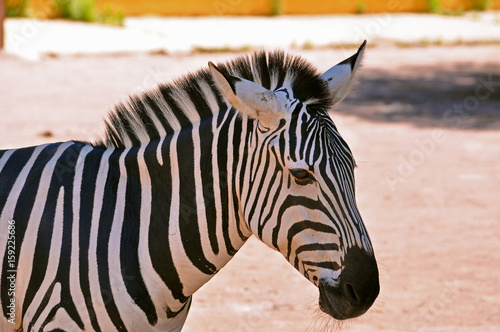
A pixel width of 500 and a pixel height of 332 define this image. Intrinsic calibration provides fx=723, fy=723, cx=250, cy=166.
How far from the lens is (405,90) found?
1486 centimetres

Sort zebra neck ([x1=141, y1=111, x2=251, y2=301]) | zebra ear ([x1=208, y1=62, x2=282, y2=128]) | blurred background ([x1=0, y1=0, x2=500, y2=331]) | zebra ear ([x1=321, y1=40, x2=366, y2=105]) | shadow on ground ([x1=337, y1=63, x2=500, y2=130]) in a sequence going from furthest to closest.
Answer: shadow on ground ([x1=337, y1=63, x2=500, y2=130]), blurred background ([x1=0, y1=0, x2=500, y2=331]), zebra ear ([x1=321, y1=40, x2=366, y2=105]), zebra neck ([x1=141, y1=111, x2=251, y2=301]), zebra ear ([x1=208, y1=62, x2=282, y2=128])

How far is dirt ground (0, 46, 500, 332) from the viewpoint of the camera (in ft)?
18.3

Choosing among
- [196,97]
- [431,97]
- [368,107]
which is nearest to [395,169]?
[368,107]

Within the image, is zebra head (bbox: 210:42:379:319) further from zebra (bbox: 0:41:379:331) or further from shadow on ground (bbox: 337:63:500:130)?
shadow on ground (bbox: 337:63:500:130)

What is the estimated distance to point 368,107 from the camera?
1334cm

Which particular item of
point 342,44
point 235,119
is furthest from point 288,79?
point 342,44

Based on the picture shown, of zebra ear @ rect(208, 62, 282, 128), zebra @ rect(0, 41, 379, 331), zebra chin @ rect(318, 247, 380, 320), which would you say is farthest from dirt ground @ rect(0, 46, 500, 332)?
zebra ear @ rect(208, 62, 282, 128)

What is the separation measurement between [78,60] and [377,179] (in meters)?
9.65

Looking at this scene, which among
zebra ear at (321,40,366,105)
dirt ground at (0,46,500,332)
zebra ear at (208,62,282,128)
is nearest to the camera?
zebra ear at (208,62,282,128)

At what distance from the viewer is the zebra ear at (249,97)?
268 centimetres

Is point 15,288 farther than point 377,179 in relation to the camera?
No

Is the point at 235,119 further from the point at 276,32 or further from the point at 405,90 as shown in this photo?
the point at 276,32

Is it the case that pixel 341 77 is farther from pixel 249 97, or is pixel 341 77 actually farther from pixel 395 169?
pixel 395 169

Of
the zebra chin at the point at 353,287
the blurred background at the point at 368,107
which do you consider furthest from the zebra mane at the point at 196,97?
the blurred background at the point at 368,107
